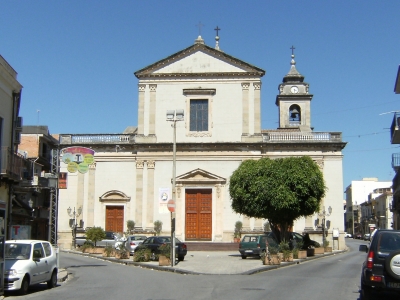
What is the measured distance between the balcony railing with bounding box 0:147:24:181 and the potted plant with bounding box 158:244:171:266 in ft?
23.3

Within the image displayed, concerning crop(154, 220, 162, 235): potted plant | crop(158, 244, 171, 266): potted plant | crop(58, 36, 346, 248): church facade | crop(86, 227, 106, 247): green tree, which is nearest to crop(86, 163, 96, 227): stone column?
crop(58, 36, 346, 248): church facade

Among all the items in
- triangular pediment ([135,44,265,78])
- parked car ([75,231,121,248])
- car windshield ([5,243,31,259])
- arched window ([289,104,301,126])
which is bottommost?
parked car ([75,231,121,248])

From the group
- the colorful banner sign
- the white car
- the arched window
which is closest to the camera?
the white car

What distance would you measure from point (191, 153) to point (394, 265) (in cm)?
3129

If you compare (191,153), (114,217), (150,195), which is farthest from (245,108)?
(114,217)

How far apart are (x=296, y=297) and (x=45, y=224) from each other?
34.2 metres

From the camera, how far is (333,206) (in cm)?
4191

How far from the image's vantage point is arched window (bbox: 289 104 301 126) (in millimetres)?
54375

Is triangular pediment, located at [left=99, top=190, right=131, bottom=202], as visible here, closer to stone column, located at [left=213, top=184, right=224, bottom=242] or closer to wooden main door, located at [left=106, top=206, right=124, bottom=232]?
wooden main door, located at [left=106, top=206, right=124, bottom=232]

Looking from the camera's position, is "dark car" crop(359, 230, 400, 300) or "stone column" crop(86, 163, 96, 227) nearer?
"dark car" crop(359, 230, 400, 300)

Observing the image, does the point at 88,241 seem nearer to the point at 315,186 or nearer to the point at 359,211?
the point at 315,186

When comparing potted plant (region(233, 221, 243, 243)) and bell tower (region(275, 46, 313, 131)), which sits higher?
bell tower (region(275, 46, 313, 131))

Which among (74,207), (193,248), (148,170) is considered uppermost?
(148,170)

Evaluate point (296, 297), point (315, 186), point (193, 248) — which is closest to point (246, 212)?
point (315, 186)
